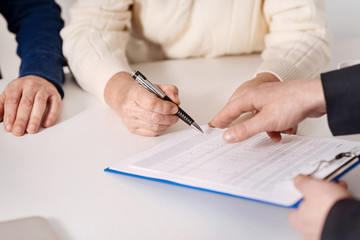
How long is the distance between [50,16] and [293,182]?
3.60ft

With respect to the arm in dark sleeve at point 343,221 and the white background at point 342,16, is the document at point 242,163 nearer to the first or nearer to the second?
the arm in dark sleeve at point 343,221

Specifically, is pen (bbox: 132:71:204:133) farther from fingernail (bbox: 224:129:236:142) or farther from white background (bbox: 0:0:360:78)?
white background (bbox: 0:0:360:78)

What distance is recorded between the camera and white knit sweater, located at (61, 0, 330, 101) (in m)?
1.12

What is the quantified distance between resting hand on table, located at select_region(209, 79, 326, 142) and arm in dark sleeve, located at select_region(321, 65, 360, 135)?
12 mm

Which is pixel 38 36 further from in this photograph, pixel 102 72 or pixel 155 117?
pixel 155 117

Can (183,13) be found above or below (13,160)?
above

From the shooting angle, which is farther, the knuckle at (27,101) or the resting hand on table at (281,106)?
the knuckle at (27,101)

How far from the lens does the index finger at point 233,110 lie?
2.43 ft

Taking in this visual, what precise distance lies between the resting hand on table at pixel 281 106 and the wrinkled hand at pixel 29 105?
474 millimetres

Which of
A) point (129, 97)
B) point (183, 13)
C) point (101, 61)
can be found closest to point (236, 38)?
point (183, 13)

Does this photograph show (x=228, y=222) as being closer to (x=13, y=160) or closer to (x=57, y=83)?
(x=13, y=160)

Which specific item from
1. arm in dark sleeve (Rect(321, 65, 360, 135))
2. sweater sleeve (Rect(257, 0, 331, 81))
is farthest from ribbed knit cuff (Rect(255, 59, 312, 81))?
arm in dark sleeve (Rect(321, 65, 360, 135))

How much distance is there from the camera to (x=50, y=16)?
55.2 inches

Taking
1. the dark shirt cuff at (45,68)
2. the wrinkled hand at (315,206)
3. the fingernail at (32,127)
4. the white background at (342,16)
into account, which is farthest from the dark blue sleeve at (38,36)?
the wrinkled hand at (315,206)
